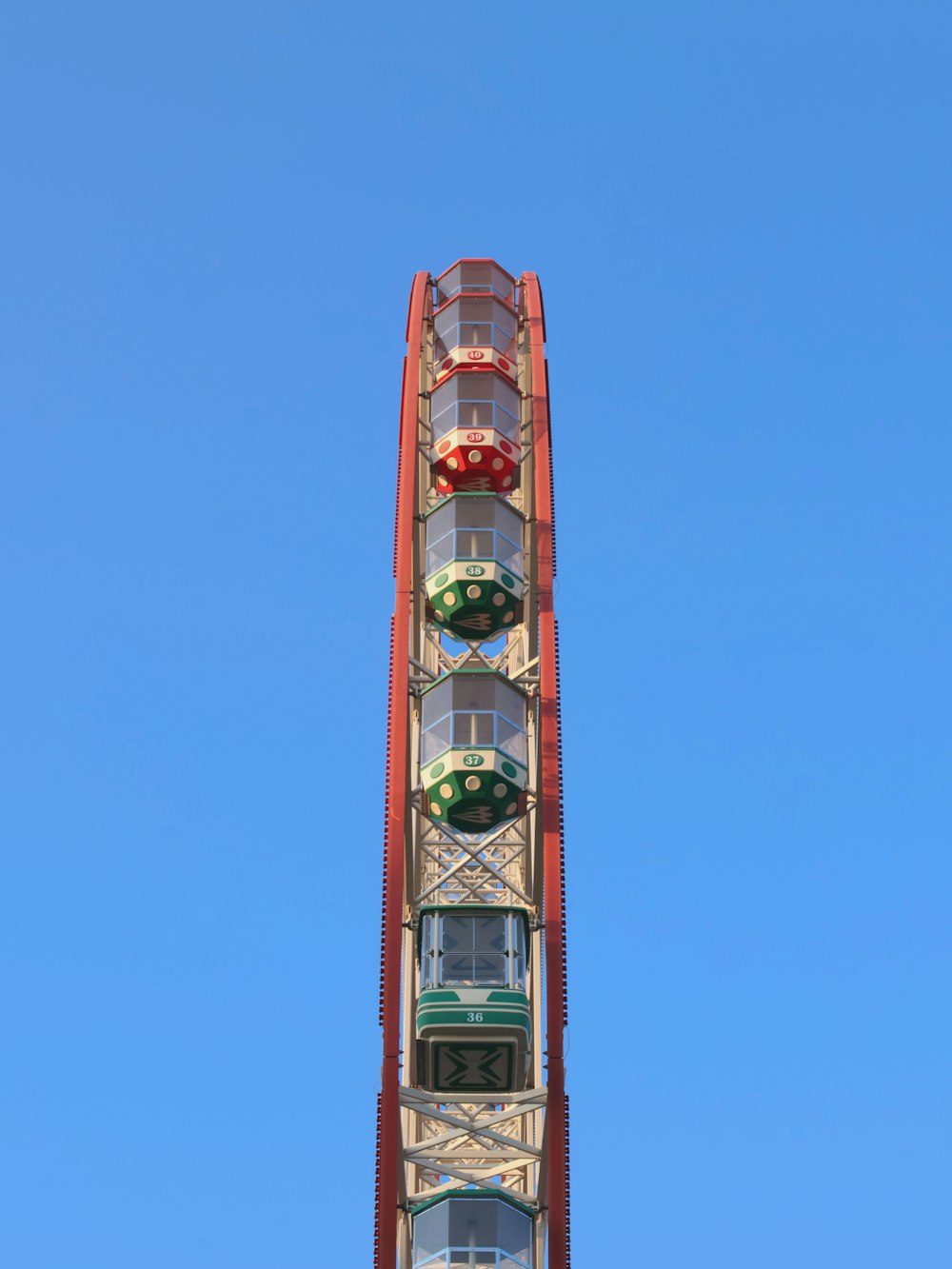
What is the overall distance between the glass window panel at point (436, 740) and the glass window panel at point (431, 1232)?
9.03 meters

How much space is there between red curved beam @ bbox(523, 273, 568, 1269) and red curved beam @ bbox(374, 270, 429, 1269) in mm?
2381

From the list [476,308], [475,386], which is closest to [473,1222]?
[475,386]

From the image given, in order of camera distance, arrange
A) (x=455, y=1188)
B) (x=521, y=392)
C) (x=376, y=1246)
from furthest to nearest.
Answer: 1. (x=521, y=392)
2. (x=455, y=1188)
3. (x=376, y=1246)

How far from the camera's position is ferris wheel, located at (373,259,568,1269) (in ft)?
134

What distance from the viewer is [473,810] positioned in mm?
→ 46438

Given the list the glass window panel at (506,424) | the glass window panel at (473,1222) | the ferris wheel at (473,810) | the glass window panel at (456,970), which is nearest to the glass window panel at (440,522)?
the ferris wheel at (473,810)

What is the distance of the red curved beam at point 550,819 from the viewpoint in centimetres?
3994

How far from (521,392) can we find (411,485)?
21.8 feet

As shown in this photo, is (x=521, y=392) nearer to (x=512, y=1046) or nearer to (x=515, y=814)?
(x=515, y=814)

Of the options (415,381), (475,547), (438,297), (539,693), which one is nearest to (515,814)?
(539,693)

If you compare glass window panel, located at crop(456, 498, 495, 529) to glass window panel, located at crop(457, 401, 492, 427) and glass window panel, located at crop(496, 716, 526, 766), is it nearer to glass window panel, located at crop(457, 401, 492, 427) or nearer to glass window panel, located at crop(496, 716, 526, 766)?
glass window panel, located at crop(457, 401, 492, 427)

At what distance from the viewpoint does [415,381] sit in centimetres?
5016

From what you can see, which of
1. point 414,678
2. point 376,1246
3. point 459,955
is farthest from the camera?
point 414,678

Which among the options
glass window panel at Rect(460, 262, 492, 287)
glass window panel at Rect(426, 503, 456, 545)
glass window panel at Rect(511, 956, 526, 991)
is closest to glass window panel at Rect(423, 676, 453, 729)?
glass window panel at Rect(426, 503, 456, 545)
